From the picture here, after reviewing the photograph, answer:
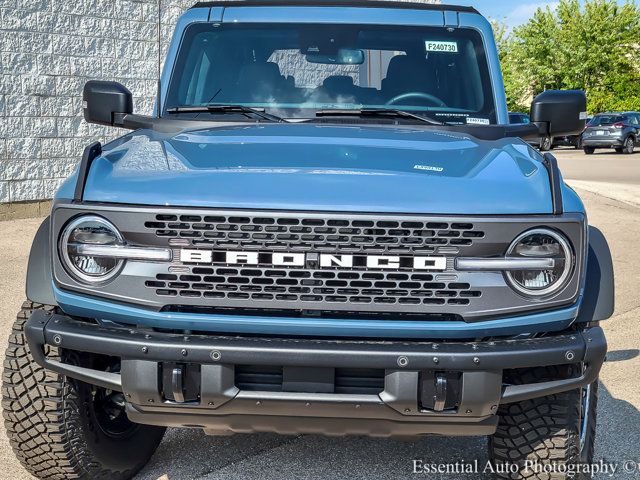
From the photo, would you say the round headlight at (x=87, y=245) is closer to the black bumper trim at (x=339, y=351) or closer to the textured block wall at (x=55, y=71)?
the black bumper trim at (x=339, y=351)

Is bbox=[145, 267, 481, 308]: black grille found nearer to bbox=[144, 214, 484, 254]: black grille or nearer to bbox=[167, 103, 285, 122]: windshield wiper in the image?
bbox=[144, 214, 484, 254]: black grille

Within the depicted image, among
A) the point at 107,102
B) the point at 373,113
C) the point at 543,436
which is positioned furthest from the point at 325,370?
the point at 107,102

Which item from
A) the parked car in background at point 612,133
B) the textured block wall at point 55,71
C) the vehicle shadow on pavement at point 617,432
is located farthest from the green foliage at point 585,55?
the vehicle shadow on pavement at point 617,432

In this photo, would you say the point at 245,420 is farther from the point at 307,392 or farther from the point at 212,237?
the point at 212,237

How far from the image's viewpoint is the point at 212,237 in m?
2.97

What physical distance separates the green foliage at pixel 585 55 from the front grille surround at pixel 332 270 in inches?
1905

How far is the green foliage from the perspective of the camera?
5009 centimetres

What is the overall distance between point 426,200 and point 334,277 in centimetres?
39

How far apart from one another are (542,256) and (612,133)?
34.1m

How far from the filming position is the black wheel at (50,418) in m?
3.41

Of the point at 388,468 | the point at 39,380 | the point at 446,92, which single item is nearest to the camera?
the point at 39,380

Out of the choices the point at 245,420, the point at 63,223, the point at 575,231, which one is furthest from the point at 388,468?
the point at 63,223

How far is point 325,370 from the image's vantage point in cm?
292

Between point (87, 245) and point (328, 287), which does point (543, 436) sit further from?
point (87, 245)
